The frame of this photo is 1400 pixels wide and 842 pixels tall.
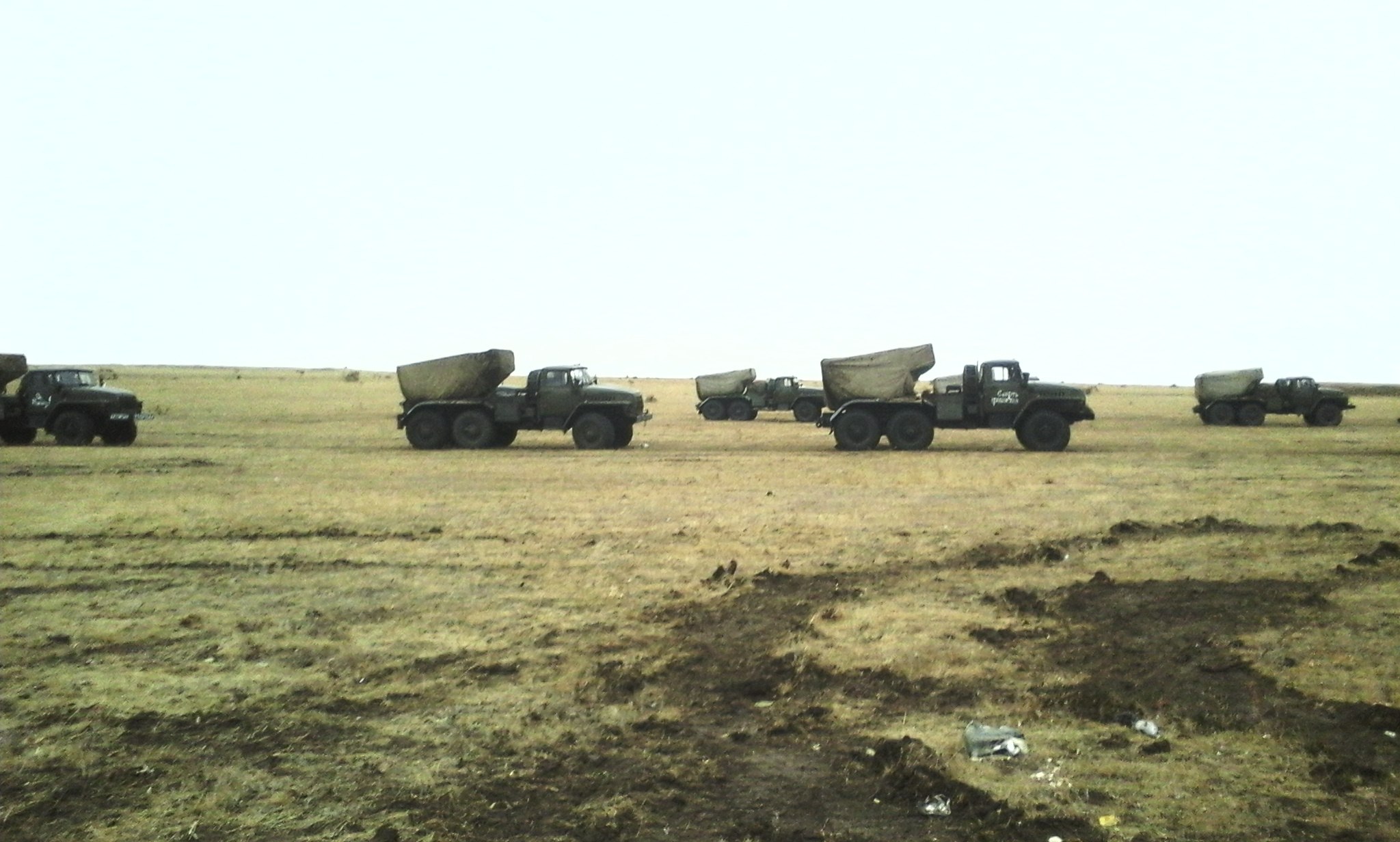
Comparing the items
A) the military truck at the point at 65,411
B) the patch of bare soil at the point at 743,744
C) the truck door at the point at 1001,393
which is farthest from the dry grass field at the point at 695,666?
the military truck at the point at 65,411

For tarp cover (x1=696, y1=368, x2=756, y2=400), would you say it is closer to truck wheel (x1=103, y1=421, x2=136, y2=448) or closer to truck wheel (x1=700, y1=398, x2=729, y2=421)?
truck wheel (x1=700, y1=398, x2=729, y2=421)

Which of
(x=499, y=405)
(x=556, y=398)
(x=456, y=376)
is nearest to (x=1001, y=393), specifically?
(x=556, y=398)

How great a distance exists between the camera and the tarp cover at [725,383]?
36.9 meters

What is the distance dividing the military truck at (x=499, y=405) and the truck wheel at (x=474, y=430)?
1 cm

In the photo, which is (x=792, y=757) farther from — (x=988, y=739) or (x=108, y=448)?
(x=108, y=448)

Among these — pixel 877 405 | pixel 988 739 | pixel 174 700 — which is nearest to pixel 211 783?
pixel 174 700

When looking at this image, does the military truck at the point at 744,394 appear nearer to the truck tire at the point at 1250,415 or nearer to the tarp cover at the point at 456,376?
the truck tire at the point at 1250,415

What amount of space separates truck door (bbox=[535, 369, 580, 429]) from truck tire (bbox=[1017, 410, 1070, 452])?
8.97 metres

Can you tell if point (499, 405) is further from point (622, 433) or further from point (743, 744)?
point (743, 744)

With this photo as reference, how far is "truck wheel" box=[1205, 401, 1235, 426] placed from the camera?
32.9m

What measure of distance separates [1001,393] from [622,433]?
25.0ft

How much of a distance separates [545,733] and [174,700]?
1.94m

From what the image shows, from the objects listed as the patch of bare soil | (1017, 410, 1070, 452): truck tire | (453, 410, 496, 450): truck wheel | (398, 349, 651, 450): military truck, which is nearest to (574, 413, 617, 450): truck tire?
(398, 349, 651, 450): military truck

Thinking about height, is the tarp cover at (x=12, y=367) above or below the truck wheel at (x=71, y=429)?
above
